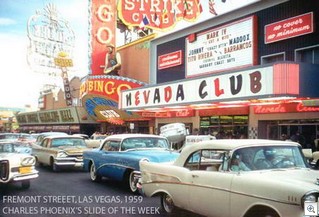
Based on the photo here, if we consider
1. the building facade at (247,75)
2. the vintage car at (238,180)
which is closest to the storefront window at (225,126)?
the building facade at (247,75)

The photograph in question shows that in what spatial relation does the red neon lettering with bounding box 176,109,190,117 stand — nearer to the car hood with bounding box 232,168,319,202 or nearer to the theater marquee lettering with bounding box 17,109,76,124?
the theater marquee lettering with bounding box 17,109,76,124

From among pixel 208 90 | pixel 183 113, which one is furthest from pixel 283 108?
pixel 183 113

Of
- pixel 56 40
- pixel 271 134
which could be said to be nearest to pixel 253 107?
pixel 271 134

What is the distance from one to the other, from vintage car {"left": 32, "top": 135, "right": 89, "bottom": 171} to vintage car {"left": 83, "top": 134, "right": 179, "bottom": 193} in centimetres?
199

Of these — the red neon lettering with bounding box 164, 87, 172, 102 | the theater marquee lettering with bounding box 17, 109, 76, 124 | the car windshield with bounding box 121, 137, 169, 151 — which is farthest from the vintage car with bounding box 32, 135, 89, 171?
the theater marquee lettering with bounding box 17, 109, 76, 124

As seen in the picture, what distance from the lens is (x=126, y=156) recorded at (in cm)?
959

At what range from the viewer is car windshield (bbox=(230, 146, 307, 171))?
5.63m

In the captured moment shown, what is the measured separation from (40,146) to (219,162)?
1093 centimetres

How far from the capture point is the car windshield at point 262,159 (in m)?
5.63

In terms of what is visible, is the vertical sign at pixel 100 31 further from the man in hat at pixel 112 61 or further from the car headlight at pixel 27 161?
the car headlight at pixel 27 161

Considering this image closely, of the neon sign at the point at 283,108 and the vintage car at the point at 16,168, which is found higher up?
the neon sign at the point at 283,108

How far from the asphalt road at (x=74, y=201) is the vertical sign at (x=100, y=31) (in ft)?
77.2

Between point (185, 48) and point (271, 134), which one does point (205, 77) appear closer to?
point (271, 134)

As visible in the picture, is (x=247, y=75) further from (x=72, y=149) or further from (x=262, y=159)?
(x=262, y=159)
